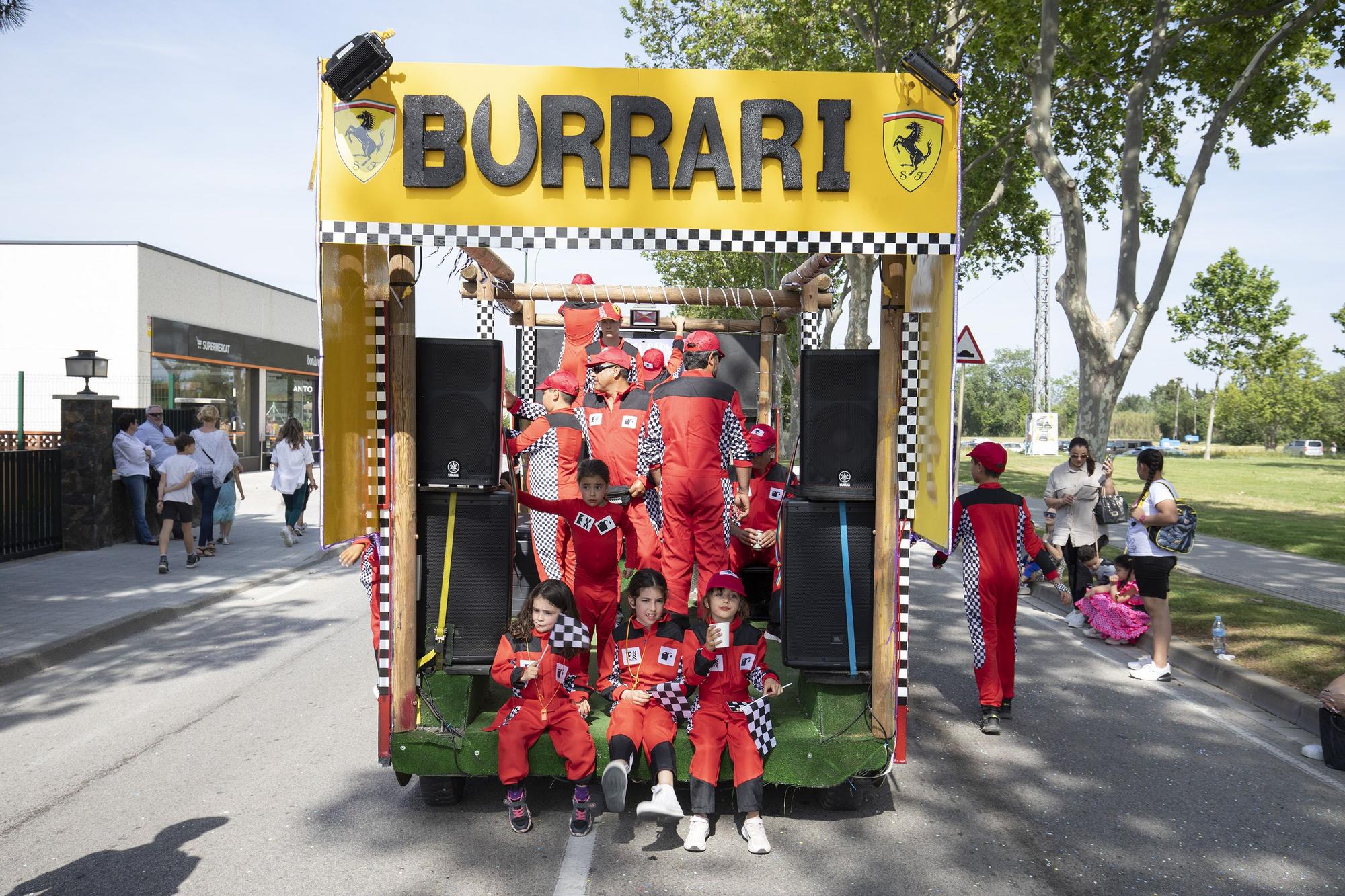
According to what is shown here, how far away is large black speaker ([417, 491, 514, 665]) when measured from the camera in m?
4.89

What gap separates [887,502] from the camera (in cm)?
473

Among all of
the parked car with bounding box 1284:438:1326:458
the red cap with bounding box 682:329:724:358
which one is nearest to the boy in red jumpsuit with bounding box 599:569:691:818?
the red cap with bounding box 682:329:724:358

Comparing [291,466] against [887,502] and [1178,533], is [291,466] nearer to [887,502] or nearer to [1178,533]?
[887,502]

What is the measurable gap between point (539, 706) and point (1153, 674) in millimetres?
5167

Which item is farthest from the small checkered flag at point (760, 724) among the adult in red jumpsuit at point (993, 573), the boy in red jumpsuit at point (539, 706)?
the adult in red jumpsuit at point (993, 573)

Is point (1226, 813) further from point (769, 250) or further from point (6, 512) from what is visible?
point (6, 512)

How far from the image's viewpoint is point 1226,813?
4.66m

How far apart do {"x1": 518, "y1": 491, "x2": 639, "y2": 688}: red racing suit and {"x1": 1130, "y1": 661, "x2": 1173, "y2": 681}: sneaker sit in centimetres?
441

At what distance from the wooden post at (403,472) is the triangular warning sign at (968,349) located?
985cm

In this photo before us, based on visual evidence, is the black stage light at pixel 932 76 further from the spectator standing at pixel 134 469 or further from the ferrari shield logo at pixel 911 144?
the spectator standing at pixel 134 469

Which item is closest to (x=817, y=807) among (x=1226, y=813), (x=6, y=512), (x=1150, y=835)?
(x=1150, y=835)

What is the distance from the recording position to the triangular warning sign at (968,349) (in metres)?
13.3

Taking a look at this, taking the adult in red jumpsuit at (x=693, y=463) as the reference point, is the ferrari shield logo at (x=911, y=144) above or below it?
above

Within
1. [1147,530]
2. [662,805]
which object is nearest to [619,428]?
[662,805]
